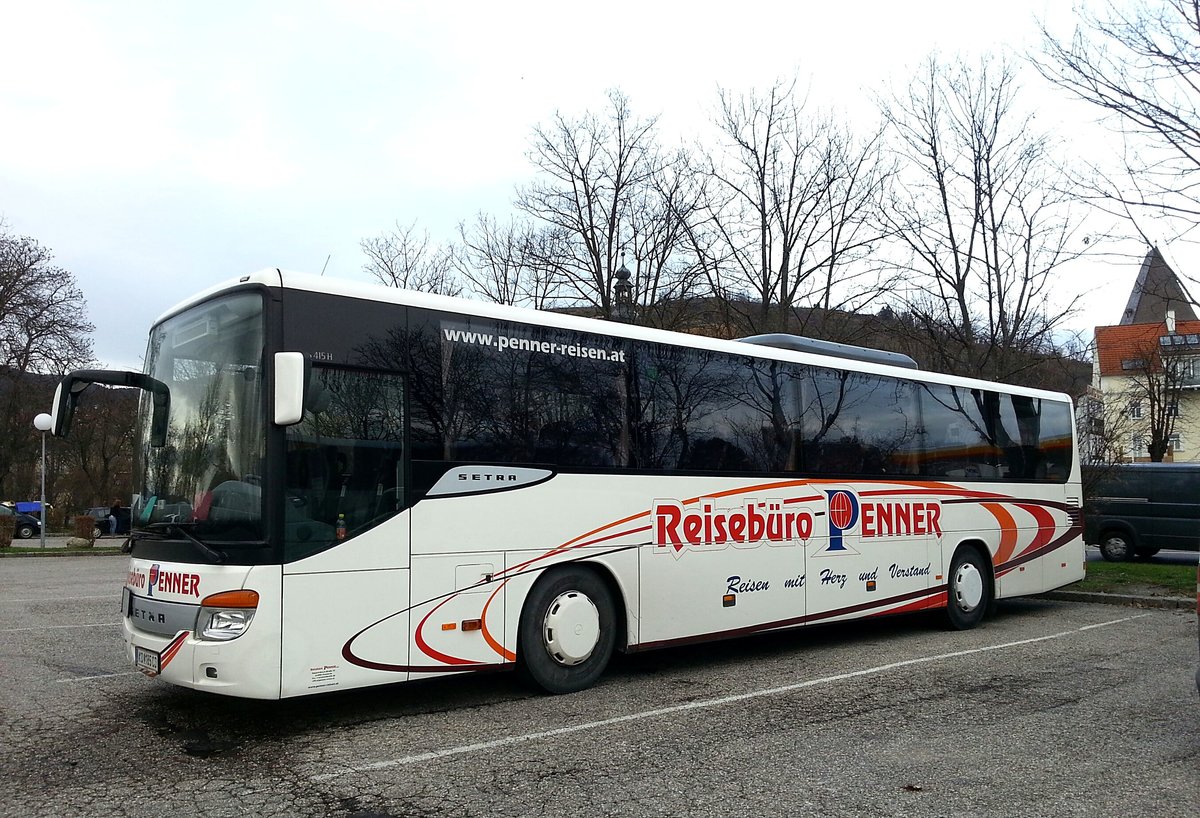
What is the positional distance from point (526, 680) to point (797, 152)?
17.7m

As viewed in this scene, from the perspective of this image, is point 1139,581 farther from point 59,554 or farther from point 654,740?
point 59,554

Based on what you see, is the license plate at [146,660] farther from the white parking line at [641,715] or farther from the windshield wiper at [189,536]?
the white parking line at [641,715]

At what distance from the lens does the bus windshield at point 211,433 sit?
6.30m

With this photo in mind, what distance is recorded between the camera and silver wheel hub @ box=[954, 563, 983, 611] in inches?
465

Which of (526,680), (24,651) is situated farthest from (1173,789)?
(24,651)

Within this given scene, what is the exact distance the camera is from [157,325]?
299 inches

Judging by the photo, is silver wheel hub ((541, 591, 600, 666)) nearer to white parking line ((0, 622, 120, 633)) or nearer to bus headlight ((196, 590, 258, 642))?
bus headlight ((196, 590, 258, 642))

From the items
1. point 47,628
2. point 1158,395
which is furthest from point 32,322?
point 1158,395

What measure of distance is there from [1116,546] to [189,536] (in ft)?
67.0

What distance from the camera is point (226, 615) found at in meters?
6.14

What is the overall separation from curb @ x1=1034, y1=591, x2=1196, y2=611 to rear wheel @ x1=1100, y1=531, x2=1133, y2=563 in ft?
23.3

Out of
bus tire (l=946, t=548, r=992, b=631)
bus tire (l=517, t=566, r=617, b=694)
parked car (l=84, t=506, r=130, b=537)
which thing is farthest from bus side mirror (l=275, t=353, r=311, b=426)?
parked car (l=84, t=506, r=130, b=537)

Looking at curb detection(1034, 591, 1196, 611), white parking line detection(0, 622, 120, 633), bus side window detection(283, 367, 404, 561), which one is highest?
bus side window detection(283, 367, 404, 561)

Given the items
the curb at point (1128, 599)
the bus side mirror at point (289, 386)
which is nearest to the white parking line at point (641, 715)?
the bus side mirror at point (289, 386)
